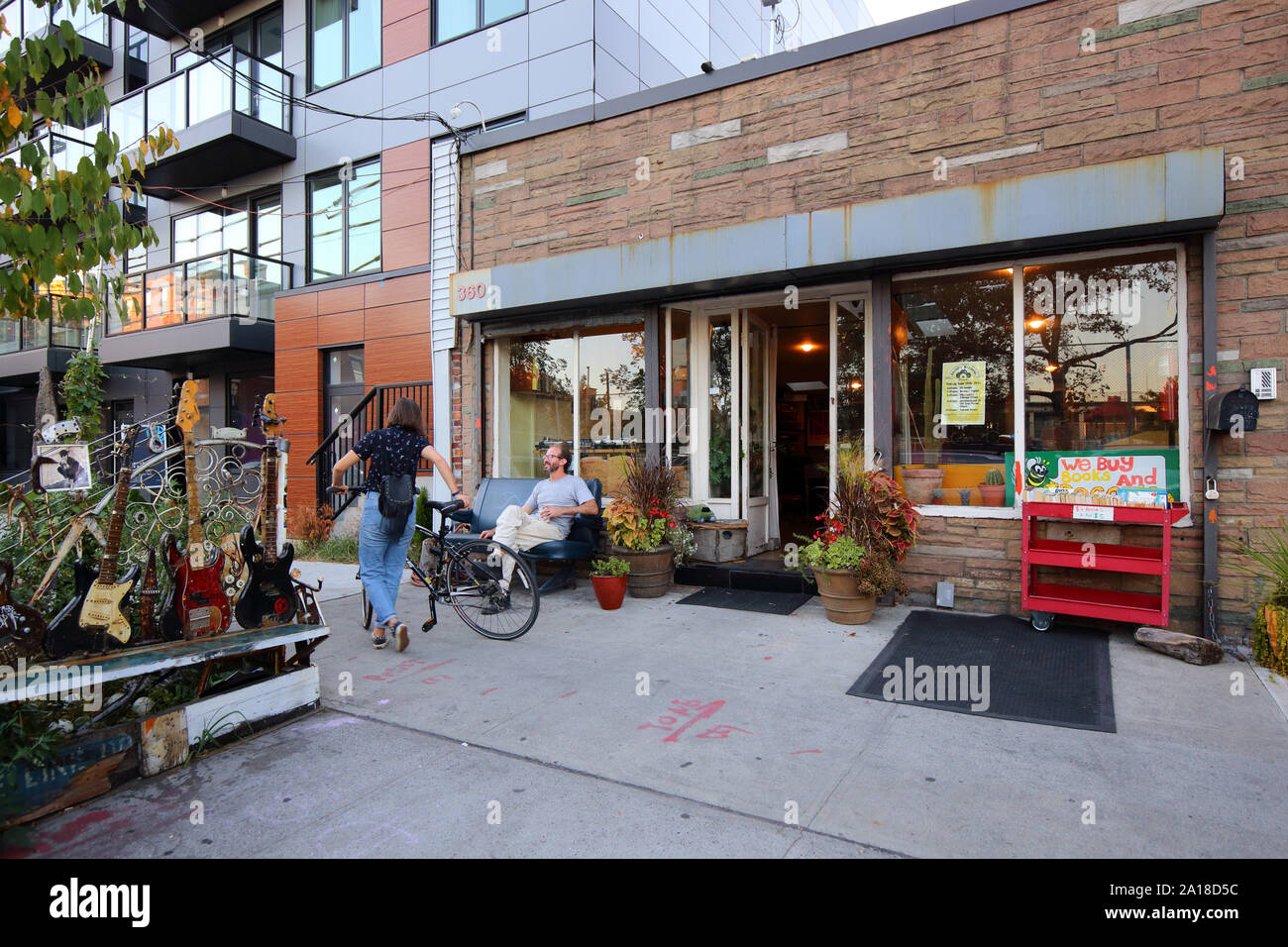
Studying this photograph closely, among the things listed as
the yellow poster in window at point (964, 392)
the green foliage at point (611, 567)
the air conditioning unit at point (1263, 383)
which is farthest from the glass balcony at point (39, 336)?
the air conditioning unit at point (1263, 383)

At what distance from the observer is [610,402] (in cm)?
782

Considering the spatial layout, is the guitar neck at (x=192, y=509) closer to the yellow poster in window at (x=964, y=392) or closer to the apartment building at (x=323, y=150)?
the apartment building at (x=323, y=150)

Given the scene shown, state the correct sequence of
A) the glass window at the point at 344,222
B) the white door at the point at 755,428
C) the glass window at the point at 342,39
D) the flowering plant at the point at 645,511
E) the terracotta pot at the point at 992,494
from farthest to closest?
the glass window at the point at 342,39 → the glass window at the point at 344,222 → the white door at the point at 755,428 → the flowering plant at the point at 645,511 → the terracotta pot at the point at 992,494

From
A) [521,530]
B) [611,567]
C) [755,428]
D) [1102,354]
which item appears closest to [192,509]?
[521,530]

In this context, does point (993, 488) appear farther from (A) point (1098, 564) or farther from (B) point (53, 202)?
(B) point (53, 202)

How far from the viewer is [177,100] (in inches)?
506

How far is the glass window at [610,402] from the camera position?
7609 millimetres

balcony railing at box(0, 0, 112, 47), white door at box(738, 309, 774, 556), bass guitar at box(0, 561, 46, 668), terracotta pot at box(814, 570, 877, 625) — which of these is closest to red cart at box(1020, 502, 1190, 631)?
terracotta pot at box(814, 570, 877, 625)

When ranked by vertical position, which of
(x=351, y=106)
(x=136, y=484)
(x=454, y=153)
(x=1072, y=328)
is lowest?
(x=136, y=484)

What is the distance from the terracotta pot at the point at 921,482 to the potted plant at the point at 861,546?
37 cm

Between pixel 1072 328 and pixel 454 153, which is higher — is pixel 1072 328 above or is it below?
below

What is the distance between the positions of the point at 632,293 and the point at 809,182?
1.88 metres
